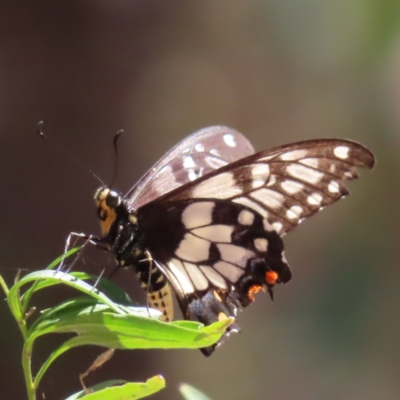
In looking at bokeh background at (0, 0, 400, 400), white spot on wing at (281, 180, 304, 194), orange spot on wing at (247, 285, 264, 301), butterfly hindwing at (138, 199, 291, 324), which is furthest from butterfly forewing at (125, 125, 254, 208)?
bokeh background at (0, 0, 400, 400)

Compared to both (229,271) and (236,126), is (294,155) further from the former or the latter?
(236,126)

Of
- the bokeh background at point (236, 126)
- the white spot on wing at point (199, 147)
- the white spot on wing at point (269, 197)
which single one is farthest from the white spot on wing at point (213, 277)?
the bokeh background at point (236, 126)

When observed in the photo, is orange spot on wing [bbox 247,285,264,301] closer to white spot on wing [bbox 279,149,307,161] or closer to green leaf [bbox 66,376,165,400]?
white spot on wing [bbox 279,149,307,161]

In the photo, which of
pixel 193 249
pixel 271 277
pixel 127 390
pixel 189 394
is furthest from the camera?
pixel 193 249

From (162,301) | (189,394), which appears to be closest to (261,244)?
(162,301)

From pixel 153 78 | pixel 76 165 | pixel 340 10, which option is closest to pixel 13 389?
pixel 76 165

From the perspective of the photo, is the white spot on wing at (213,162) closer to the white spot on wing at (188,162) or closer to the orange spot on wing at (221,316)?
the white spot on wing at (188,162)
